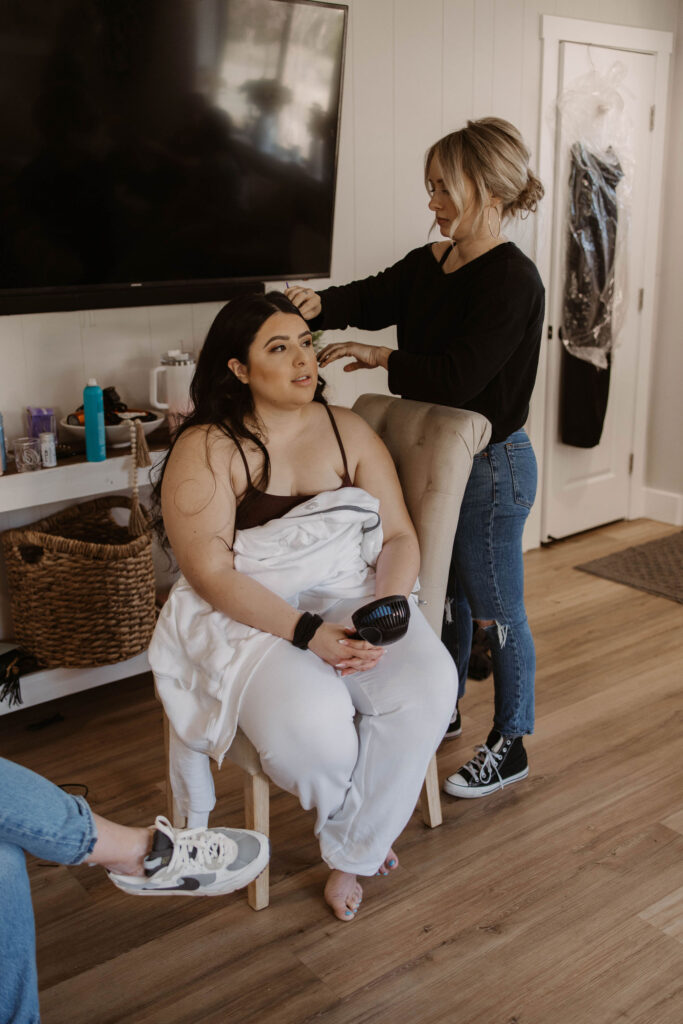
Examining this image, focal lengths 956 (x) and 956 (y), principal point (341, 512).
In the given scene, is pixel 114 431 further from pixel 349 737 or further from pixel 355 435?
pixel 349 737

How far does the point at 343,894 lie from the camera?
178 cm

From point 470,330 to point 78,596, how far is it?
1205 millimetres

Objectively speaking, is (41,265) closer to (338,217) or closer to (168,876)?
(338,217)

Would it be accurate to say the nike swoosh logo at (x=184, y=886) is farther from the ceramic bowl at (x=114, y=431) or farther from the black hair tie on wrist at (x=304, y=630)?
the ceramic bowl at (x=114, y=431)

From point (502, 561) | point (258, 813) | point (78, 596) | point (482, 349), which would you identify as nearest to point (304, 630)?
point (258, 813)

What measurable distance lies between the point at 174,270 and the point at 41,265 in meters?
0.37

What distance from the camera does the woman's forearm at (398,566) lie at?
6.02 ft

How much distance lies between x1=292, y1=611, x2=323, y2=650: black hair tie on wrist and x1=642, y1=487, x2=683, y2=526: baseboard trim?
Result: 2.87m

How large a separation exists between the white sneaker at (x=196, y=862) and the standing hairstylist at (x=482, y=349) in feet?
2.26

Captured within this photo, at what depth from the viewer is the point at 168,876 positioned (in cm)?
150

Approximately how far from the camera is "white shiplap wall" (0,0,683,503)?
102 inches

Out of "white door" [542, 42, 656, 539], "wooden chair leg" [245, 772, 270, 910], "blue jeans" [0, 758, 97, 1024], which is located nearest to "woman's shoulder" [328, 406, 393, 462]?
"wooden chair leg" [245, 772, 270, 910]

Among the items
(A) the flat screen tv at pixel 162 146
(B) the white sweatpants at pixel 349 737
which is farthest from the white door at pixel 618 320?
(B) the white sweatpants at pixel 349 737

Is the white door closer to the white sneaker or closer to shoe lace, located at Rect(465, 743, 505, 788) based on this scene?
shoe lace, located at Rect(465, 743, 505, 788)
